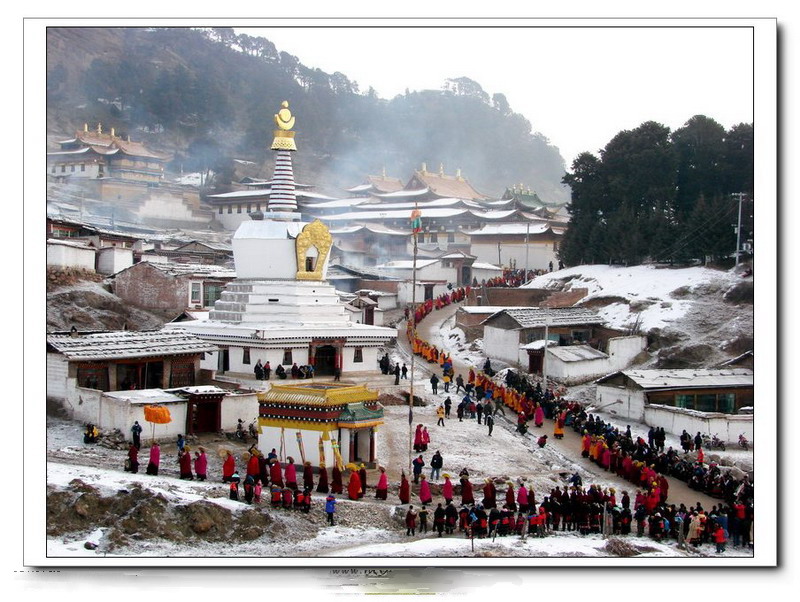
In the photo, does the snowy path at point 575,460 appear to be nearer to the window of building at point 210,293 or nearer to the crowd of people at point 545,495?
the crowd of people at point 545,495

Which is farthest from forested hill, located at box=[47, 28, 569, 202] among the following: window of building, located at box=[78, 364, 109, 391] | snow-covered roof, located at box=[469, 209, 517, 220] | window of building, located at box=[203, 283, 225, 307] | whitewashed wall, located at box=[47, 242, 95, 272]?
window of building, located at box=[78, 364, 109, 391]

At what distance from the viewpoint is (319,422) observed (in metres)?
15.7

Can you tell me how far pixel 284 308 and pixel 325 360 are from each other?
1369mm

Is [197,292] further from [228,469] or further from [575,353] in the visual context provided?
[228,469]

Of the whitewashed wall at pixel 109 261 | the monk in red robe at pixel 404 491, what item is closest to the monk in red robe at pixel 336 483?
the monk in red robe at pixel 404 491

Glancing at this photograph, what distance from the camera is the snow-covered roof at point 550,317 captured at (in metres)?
26.3

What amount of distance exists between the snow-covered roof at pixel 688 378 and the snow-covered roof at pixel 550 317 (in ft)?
13.9

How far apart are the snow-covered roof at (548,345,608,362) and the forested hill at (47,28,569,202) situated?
29795 millimetres

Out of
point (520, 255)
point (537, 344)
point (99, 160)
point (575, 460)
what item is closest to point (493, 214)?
point (520, 255)

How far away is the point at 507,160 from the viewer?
281 ft
